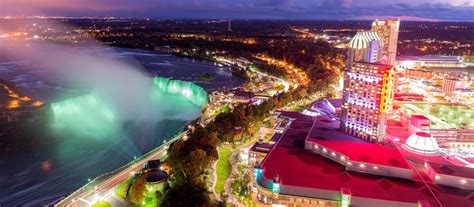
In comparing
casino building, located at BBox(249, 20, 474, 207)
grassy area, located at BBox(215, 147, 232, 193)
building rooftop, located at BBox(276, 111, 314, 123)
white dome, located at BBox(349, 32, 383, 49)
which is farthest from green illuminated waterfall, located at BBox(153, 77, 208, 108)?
white dome, located at BBox(349, 32, 383, 49)

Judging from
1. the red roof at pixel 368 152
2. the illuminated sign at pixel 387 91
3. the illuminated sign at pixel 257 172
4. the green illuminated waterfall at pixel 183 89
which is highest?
the illuminated sign at pixel 387 91

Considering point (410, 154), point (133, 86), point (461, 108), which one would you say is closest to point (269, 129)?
point (410, 154)

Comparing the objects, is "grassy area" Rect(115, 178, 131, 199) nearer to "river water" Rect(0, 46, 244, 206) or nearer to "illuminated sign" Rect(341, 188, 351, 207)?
"river water" Rect(0, 46, 244, 206)

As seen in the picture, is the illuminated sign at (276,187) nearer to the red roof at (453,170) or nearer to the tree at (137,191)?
the tree at (137,191)

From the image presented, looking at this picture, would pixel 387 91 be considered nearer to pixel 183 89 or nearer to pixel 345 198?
pixel 345 198

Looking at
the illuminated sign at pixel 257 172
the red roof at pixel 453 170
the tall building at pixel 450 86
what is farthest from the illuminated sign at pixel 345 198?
the tall building at pixel 450 86

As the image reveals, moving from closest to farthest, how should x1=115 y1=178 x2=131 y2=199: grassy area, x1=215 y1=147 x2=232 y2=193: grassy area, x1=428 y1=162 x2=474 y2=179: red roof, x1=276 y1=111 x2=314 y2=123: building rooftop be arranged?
x1=428 y1=162 x2=474 y2=179: red roof
x1=115 y1=178 x2=131 y2=199: grassy area
x1=215 y1=147 x2=232 y2=193: grassy area
x1=276 y1=111 x2=314 y2=123: building rooftop

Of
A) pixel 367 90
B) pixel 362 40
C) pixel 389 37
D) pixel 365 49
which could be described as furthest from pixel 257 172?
pixel 389 37
